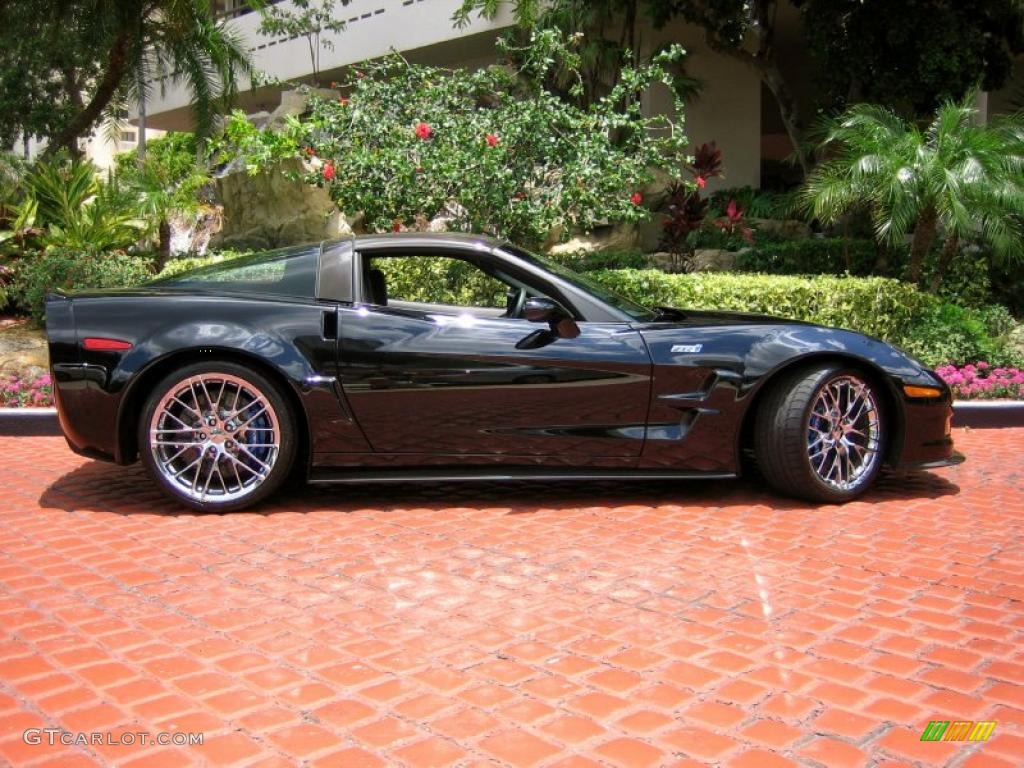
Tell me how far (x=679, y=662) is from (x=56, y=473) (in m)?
4.28

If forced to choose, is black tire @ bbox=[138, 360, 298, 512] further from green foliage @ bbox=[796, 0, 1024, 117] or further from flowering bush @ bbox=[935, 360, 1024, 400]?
green foliage @ bbox=[796, 0, 1024, 117]

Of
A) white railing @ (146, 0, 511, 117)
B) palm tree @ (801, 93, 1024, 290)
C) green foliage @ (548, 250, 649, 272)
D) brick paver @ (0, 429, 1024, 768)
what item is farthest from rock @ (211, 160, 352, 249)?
brick paver @ (0, 429, 1024, 768)

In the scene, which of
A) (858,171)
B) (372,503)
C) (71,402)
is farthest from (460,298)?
(858,171)

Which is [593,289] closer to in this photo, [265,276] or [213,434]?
[265,276]

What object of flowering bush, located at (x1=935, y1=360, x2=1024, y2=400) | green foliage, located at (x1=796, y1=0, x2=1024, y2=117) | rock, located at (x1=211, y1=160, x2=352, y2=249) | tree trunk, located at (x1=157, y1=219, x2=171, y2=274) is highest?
green foliage, located at (x1=796, y1=0, x2=1024, y2=117)

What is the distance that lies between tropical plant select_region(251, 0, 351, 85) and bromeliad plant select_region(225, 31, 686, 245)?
559 inches

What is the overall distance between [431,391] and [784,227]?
39.9 ft

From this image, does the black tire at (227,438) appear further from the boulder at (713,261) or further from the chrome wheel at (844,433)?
the boulder at (713,261)

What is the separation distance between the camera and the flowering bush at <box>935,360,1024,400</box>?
802 centimetres

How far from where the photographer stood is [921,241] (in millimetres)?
10133

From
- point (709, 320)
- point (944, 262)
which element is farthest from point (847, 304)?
point (709, 320)

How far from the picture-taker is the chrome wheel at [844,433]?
4.91 metres

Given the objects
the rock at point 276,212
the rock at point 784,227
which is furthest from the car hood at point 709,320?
the rock at point 784,227

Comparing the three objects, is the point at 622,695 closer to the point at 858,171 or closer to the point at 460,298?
the point at 460,298
